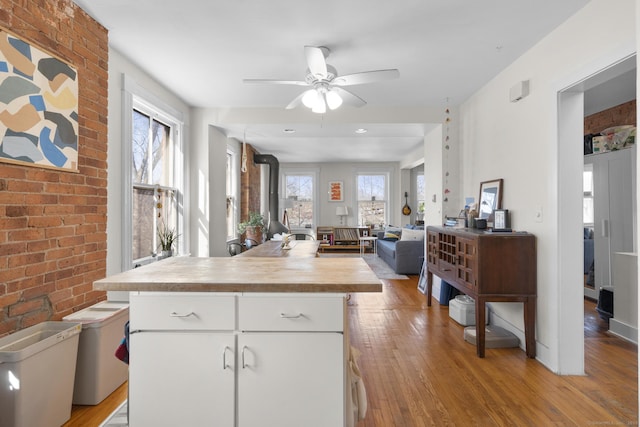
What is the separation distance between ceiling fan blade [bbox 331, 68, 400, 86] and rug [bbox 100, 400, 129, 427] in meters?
2.64

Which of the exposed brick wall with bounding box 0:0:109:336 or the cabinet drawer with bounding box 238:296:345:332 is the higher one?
the exposed brick wall with bounding box 0:0:109:336

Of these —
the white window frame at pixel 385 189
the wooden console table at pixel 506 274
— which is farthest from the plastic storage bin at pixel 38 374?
the white window frame at pixel 385 189

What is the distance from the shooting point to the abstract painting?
1839mm

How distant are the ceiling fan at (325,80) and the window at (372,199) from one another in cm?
699

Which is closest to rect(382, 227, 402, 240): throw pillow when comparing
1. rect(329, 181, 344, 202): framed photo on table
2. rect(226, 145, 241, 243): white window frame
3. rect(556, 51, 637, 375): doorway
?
rect(329, 181, 344, 202): framed photo on table

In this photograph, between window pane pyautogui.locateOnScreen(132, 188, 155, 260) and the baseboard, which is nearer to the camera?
the baseboard

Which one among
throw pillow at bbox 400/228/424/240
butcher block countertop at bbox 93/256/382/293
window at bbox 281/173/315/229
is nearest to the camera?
butcher block countertop at bbox 93/256/382/293

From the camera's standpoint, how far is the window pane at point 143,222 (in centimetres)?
347

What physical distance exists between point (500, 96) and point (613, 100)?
1796 millimetres

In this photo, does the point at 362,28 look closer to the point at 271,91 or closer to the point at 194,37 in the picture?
the point at 194,37

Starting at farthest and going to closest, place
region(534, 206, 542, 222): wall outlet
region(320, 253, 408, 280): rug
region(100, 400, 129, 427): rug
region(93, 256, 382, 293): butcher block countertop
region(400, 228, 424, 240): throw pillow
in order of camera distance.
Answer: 1. region(400, 228, 424, 240): throw pillow
2. region(320, 253, 408, 280): rug
3. region(534, 206, 542, 222): wall outlet
4. region(100, 400, 129, 427): rug
5. region(93, 256, 382, 293): butcher block countertop

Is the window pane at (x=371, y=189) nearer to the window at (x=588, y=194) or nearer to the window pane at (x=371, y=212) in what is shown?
the window pane at (x=371, y=212)

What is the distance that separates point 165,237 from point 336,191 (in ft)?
21.5

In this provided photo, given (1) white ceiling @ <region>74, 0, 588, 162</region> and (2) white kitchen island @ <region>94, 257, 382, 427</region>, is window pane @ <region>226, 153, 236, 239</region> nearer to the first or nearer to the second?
(1) white ceiling @ <region>74, 0, 588, 162</region>
